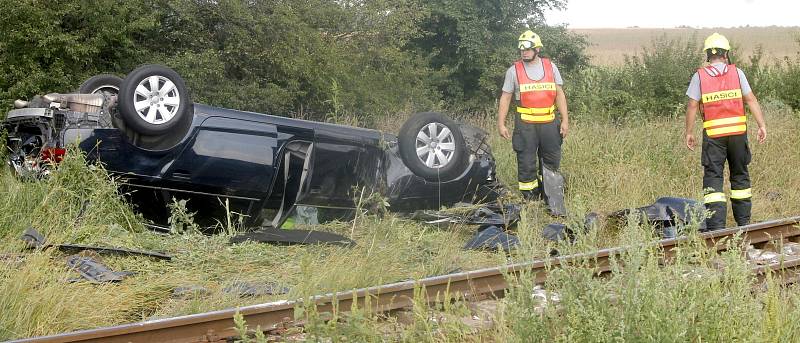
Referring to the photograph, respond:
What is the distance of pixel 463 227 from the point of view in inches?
326

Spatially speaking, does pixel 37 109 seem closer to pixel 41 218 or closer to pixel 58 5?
pixel 41 218

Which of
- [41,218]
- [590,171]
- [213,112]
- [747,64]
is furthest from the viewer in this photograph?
[747,64]

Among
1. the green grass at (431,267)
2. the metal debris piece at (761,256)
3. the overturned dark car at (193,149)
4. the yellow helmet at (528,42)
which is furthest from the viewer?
the yellow helmet at (528,42)

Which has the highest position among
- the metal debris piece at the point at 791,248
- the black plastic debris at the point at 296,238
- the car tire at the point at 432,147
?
the car tire at the point at 432,147

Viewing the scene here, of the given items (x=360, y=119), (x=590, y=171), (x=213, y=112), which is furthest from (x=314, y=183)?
(x=360, y=119)

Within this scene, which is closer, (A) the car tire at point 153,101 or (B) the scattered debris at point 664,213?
(A) the car tire at point 153,101

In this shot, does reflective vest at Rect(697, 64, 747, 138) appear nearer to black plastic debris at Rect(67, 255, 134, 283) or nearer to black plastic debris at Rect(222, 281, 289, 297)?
black plastic debris at Rect(222, 281, 289, 297)

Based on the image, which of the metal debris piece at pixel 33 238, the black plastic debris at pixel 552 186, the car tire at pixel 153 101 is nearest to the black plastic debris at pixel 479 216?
the black plastic debris at pixel 552 186

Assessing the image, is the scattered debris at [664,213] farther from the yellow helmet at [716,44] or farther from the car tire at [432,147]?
the car tire at [432,147]

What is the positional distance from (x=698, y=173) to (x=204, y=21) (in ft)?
28.5

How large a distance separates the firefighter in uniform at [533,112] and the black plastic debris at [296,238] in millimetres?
2595

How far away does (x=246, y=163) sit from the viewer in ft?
24.7

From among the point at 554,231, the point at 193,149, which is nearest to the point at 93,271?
the point at 193,149

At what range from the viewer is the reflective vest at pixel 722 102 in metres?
8.08
